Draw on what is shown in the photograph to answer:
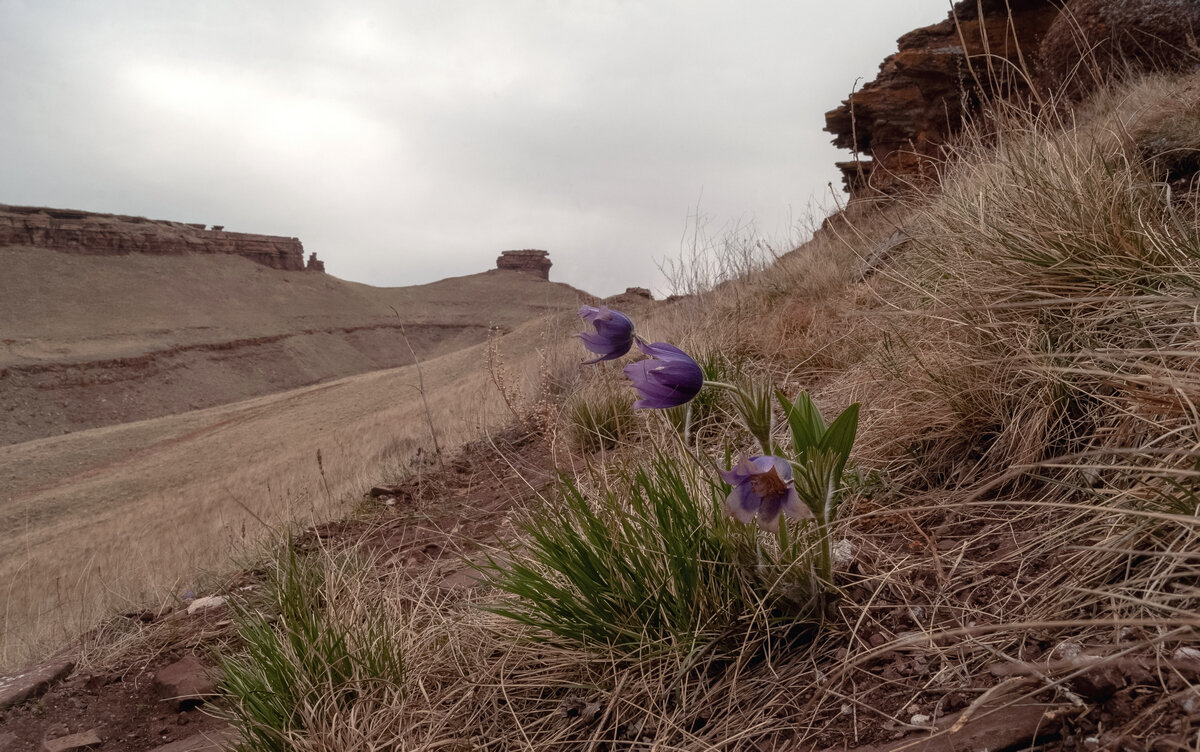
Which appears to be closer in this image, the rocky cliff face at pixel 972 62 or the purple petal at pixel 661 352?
the purple petal at pixel 661 352

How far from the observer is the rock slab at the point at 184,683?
114 inches

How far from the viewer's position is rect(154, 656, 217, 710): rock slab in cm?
291

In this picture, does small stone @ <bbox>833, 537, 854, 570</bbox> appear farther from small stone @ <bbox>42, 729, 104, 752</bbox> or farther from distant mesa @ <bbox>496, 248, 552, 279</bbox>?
distant mesa @ <bbox>496, 248, 552, 279</bbox>

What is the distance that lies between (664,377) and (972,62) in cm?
993

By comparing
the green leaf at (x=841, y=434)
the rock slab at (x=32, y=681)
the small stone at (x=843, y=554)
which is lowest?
the rock slab at (x=32, y=681)

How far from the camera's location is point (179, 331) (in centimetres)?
4850

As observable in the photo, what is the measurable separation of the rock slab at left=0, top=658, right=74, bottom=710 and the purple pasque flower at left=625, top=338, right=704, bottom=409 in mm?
3305

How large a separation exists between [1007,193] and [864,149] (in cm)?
840

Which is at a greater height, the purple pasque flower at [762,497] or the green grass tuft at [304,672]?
the purple pasque flower at [762,497]

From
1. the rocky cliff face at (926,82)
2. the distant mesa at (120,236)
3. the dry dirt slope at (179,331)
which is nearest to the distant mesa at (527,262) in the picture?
the dry dirt slope at (179,331)

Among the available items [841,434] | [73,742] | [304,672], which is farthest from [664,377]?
[73,742]

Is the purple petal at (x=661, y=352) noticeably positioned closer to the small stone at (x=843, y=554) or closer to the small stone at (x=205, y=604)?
the small stone at (x=843, y=554)

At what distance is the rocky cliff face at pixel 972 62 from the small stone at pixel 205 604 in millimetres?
6813

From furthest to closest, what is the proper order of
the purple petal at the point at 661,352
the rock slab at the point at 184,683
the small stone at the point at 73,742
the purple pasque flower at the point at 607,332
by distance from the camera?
the rock slab at the point at 184,683, the small stone at the point at 73,742, the purple pasque flower at the point at 607,332, the purple petal at the point at 661,352
